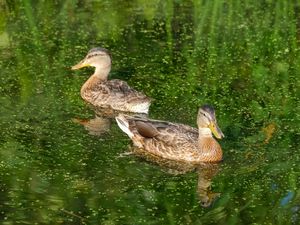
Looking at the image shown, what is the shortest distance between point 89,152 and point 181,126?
1.12m

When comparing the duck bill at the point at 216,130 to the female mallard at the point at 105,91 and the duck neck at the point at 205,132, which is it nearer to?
the duck neck at the point at 205,132

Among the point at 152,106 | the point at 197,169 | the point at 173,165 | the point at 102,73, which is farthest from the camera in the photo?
the point at 102,73

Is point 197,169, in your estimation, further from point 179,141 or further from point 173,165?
point 179,141

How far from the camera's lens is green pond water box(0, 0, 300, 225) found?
909cm

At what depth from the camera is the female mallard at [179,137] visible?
10508 mm

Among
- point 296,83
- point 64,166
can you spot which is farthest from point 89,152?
point 296,83

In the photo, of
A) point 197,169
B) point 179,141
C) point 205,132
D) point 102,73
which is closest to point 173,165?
point 197,169

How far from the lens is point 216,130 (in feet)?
34.5

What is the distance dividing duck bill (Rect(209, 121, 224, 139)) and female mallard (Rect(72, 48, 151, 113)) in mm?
1317

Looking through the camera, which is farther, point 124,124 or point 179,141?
point 124,124

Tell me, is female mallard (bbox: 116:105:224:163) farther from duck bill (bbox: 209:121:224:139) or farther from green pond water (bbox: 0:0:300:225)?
green pond water (bbox: 0:0:300:225)

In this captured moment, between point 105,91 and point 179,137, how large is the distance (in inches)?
71.0

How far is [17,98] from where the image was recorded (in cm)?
1166

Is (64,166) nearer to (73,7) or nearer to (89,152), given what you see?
(89,152)
